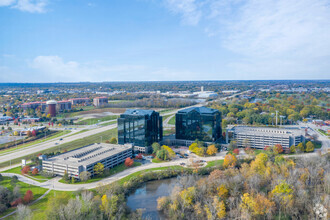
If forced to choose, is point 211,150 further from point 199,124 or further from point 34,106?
point 34,106

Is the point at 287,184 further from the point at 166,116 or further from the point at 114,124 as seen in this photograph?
the point at 166,116


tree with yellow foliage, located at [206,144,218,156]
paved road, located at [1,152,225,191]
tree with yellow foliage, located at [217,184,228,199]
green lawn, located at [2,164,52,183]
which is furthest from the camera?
tree with yellow foliage, located at [206,144,218,156]

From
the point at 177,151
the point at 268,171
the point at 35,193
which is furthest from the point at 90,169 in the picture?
the point at 268,171

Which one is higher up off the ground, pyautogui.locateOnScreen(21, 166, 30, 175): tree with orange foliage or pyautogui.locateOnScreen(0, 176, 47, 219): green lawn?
pyautogui.locateOnScreen(21, 166, 30, 175): tree with orange foliage

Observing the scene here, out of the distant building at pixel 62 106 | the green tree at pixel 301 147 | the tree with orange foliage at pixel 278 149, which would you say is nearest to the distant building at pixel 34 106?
the distant building at pixel 62 106

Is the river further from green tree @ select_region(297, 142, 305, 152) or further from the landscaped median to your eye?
green tree @ select_region(297, 142, 305, 152)

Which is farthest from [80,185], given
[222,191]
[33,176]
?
[222,191]

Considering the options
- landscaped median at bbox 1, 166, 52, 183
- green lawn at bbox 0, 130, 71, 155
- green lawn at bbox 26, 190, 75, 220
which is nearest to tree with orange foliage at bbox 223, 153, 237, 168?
green lawn at bbox 26, 190, 75, 220
